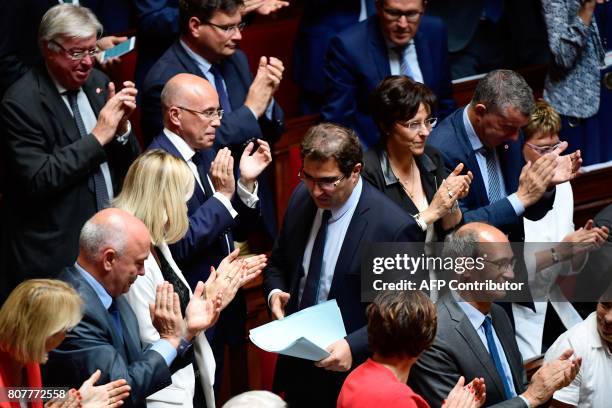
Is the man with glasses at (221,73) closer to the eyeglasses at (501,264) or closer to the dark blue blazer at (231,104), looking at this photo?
the dark blue blazer at (231,104)

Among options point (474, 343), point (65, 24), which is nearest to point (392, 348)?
point (474, 343)

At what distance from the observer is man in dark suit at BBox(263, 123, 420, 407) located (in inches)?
157

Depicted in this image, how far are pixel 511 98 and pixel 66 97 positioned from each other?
1738mm

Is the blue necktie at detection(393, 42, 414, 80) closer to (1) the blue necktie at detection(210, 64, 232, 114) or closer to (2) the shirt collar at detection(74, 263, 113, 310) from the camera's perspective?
(1) the blue necktie at detection(210, 64, 232, 114)

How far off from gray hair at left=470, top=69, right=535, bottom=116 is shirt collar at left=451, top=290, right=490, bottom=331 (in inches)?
40.5

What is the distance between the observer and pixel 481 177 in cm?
477

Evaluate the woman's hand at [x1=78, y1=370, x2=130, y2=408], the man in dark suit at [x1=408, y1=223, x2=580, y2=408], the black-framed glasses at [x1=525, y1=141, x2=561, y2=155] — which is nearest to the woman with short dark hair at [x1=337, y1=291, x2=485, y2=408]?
the man in dark suit at [x1=408, y1=223, x2=580, y2=408]

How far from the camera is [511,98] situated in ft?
15.3

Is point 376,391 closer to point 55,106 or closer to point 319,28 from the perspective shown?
point 55,106

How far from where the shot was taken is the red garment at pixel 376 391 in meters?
3.29

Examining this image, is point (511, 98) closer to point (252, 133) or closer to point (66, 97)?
point (252, 133)

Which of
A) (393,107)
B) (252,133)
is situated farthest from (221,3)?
(393,107)

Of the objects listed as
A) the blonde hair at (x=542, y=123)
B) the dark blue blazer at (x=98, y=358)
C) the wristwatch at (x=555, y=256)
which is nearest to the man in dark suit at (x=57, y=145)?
the dark blue blazer at (x=98, y=358)

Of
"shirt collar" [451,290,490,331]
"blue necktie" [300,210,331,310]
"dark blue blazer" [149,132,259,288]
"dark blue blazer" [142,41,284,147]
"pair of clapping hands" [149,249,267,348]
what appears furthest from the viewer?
"dark blue blazer" [142,41,284,147]
